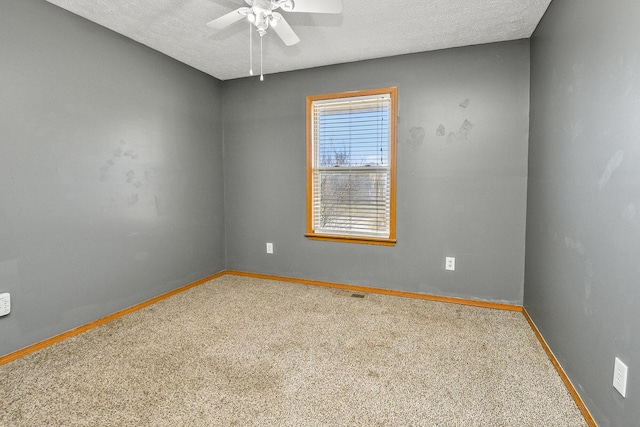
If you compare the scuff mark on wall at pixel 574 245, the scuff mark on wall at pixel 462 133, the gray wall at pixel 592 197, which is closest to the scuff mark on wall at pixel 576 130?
the gray wall at pixel 592 197

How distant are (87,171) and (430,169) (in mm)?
2873

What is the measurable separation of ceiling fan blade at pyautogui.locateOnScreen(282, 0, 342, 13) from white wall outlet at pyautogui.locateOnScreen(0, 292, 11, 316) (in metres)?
2.42

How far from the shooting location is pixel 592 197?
154cm

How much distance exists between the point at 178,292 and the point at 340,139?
2300mm

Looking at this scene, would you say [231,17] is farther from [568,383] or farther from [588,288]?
[568,383]

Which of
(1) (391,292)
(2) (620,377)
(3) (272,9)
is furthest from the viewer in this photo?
(1) (391,292)

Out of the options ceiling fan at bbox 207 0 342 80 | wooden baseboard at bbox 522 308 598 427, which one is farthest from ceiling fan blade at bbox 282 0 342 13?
wooden baseboard at bbox 522 308 598 427

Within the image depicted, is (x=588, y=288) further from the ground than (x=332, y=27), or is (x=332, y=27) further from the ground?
(x=332, y=27)

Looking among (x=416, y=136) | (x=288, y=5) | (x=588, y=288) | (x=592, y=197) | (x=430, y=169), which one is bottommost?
(x=588, y=288)

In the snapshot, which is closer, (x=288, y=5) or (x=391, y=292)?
(x=288, y=5)

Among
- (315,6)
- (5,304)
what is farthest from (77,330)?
(315,6)

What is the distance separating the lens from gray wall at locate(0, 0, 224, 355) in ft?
6.70

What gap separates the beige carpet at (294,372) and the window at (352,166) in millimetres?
926

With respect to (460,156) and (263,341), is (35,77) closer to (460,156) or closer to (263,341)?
(263,341)
